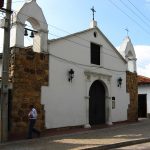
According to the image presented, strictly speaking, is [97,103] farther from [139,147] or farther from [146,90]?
[146,90]

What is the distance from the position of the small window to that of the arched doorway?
1.18 m

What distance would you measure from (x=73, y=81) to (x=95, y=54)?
306 cm

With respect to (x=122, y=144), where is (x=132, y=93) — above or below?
above

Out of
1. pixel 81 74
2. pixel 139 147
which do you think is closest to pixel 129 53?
pixel 81 74

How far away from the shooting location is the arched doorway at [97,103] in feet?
69.5

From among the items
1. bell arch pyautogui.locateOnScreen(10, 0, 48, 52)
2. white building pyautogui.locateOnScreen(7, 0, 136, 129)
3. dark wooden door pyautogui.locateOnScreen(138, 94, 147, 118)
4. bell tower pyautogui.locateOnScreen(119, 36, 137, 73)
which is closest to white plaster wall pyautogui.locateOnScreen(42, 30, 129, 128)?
white building pyautogui.locateOnScreen(7, 0, 136, 129)

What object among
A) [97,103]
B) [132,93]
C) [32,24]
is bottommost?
[97,103]

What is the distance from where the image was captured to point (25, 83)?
16328mm

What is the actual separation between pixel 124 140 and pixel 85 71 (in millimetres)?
6367

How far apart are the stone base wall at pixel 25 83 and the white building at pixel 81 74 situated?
0.37 meters

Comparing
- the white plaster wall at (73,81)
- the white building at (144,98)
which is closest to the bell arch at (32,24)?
the white plaster wall at (73,81)

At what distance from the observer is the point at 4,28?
14.3 m

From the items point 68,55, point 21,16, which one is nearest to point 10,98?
point 21,16

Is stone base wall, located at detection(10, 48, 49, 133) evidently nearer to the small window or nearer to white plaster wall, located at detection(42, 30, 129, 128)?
white plaster wall, located at detection(42, 30, 129, 128)
